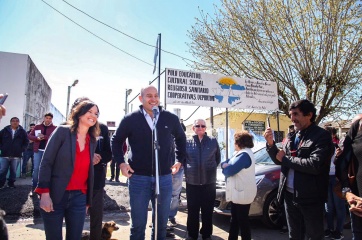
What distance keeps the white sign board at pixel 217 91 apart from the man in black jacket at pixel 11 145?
4.48m

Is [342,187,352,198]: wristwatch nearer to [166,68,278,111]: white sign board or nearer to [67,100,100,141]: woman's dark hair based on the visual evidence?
[67,100,100,141]: woman's dark hair

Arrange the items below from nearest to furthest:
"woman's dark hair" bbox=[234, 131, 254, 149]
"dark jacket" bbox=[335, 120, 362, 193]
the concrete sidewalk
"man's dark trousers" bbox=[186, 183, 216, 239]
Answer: "dark jacket" bbox=[335, 120, 362, 193] < "woman's dark hair" bbox=[234, 131, 254, 149] < "man's dark trousers" bbox=[186, 183, 216, 239] < the concrete sidewalk

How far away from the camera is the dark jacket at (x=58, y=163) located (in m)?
2.48

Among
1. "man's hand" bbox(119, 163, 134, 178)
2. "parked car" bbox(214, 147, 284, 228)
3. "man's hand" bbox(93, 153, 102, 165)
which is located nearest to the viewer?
"man's hand" bbox(119, 163, 134, 178)

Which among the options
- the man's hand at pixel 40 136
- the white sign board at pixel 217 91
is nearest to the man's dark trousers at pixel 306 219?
the white sign board at pixel 217 91

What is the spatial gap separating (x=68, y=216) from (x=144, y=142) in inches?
40.0

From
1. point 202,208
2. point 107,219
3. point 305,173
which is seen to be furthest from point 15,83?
point 305,173

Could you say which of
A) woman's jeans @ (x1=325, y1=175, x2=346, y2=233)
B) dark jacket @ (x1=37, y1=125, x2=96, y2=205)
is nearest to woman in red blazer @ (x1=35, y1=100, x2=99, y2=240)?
dark jacket @ (x1=37, y1=125, x2=96, y2=205)

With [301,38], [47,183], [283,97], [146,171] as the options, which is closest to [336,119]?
[283,97]

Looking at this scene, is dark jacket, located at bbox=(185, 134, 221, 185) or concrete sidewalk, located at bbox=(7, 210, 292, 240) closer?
dark jacket, located at bbox=(185, 134, 221, 185)

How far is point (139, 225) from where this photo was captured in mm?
2910

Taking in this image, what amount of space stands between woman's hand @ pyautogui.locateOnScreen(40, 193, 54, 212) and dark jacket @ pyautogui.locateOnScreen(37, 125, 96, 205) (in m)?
0.06

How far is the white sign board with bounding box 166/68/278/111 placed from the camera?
737 centimetres

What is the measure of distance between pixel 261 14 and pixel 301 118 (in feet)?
33.0
